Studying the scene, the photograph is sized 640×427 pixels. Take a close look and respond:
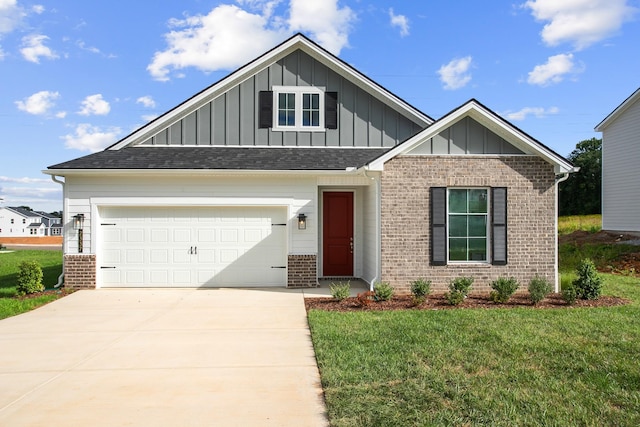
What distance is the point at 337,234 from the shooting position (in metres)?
13.5

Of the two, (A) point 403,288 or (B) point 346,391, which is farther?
(A) point 403,288

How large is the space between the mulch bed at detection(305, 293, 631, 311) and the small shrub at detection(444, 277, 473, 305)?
0.36ft

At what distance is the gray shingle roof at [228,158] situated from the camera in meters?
11.9

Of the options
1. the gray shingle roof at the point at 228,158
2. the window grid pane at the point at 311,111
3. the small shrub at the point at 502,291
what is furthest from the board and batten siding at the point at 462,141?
the window grid pane at the point at 311,111

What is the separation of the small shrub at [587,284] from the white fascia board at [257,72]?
19.3 ft

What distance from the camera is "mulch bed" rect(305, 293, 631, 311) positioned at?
369 inches

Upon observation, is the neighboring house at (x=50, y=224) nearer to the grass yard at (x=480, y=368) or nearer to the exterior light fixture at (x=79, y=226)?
the exterior light fixture at (x=79, y=226)

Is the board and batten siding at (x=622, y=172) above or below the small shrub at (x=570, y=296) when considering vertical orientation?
above

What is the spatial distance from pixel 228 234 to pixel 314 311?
4.20 metres

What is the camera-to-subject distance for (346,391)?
4.91 meters

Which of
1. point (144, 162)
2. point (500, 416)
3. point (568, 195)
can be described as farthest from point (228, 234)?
point (568, 195)

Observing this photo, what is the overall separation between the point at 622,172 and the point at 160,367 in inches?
960

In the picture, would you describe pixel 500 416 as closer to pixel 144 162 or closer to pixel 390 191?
pixel 390 191

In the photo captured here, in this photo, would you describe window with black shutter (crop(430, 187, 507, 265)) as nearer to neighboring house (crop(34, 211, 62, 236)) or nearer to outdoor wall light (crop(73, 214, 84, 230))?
outdoor wall light (crop(73, 214, 84, 230))
